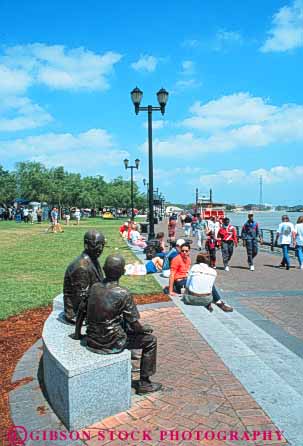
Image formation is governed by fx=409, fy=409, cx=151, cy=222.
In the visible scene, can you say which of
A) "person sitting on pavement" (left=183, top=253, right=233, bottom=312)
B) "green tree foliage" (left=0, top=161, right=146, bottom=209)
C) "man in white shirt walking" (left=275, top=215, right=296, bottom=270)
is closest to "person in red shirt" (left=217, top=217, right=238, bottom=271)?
"man in white shirt walking" (left=275, top=215, right=296, bottom=270)

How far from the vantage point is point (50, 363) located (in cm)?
366

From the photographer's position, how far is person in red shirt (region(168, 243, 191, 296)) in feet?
26.7

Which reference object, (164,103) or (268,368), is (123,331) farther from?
(164,103)

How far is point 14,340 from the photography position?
5.73 metres

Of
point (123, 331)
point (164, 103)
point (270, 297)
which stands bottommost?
point (270, 297)

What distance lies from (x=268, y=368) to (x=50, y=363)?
2.32 meters

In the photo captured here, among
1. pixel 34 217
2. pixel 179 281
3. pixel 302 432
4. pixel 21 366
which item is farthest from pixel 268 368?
pixel 34 217

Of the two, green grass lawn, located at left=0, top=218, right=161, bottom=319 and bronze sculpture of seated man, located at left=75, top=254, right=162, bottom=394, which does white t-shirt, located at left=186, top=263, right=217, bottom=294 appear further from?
bronze sculpture of seated man, located at left=75, top=254, right=162, bottom=394

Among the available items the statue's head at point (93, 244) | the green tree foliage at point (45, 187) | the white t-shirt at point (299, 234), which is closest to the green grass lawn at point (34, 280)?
the statue's head at point (93, 244)

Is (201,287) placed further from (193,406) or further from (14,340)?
(193,406)

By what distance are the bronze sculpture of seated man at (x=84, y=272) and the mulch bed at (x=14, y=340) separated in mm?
1026

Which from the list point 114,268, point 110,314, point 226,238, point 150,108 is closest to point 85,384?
point 110,314

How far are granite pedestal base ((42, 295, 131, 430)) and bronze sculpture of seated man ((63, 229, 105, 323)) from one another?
0.73 meters

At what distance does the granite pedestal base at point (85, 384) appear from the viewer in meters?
3.24
